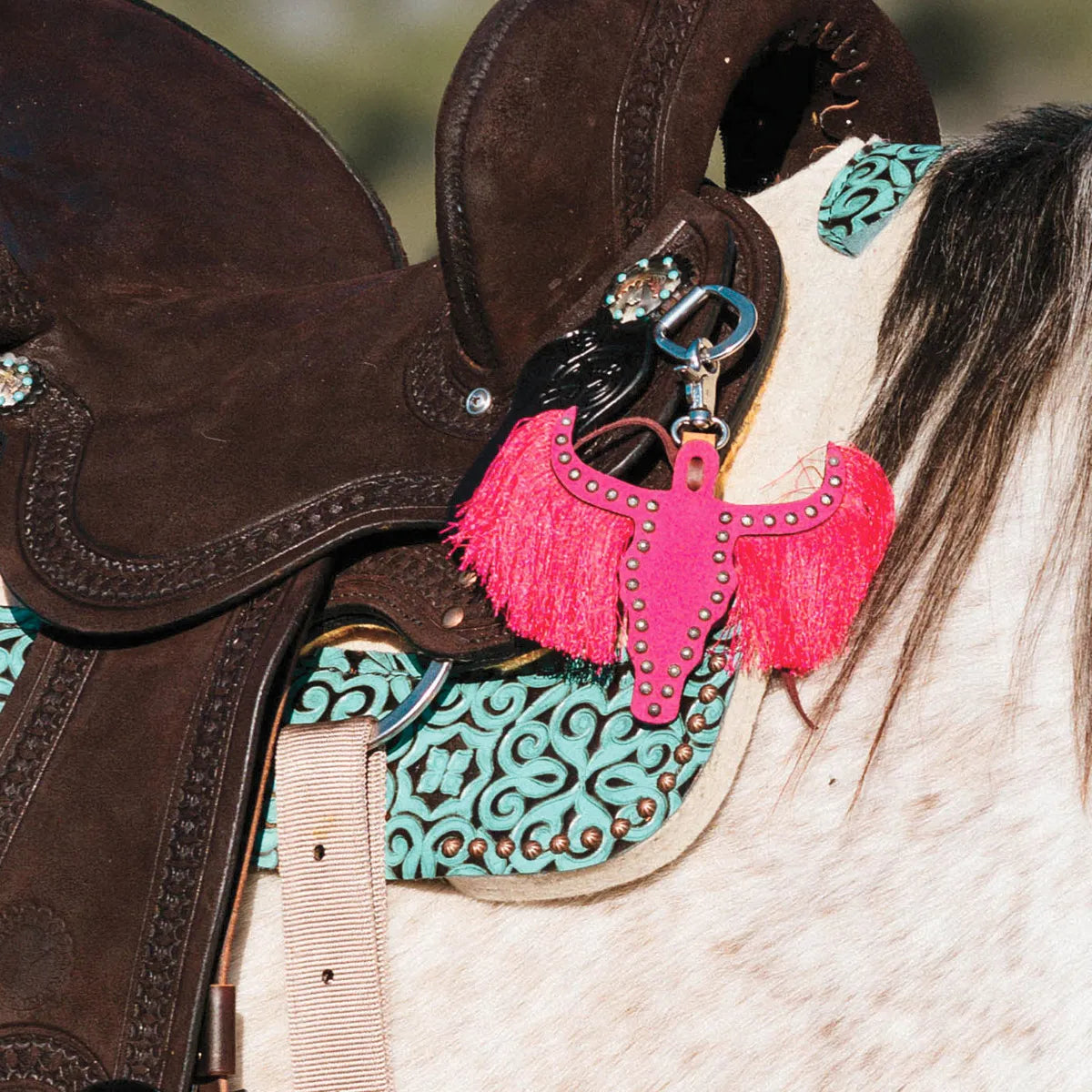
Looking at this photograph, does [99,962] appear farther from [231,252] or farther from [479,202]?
[231,252]

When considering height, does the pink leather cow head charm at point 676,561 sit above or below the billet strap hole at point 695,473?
below

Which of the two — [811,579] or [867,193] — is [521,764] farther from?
[867,193]

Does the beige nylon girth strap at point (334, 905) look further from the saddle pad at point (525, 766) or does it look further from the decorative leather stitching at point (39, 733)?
the decorative leather stitching at point (39, 733)

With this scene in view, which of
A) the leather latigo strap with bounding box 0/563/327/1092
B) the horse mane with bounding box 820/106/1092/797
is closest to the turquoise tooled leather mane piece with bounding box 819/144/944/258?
the horse mane with bounding box 820/106/1092/797

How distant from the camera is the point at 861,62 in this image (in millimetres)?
1042

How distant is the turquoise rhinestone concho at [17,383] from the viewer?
0.95 meters

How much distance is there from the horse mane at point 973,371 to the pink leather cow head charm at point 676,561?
40 millimetres

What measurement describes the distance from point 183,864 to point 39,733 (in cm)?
13

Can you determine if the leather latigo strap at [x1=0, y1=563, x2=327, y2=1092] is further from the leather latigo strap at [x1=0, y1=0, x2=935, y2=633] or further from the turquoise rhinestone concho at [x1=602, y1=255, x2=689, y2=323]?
the turquoise rhinestone concho at [x1=602, y1=255, x2=689, y2=323]

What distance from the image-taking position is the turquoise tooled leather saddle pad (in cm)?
76

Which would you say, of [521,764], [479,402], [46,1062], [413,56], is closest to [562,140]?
[479,402]

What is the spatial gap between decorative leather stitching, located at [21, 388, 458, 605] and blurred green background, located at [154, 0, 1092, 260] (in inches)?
231

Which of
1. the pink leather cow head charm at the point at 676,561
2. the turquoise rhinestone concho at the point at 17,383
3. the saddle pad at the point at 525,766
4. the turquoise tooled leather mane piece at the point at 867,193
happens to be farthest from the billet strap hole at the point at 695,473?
the turquoise rhinestone concho at the point at 17,383

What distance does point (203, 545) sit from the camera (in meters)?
0.83
